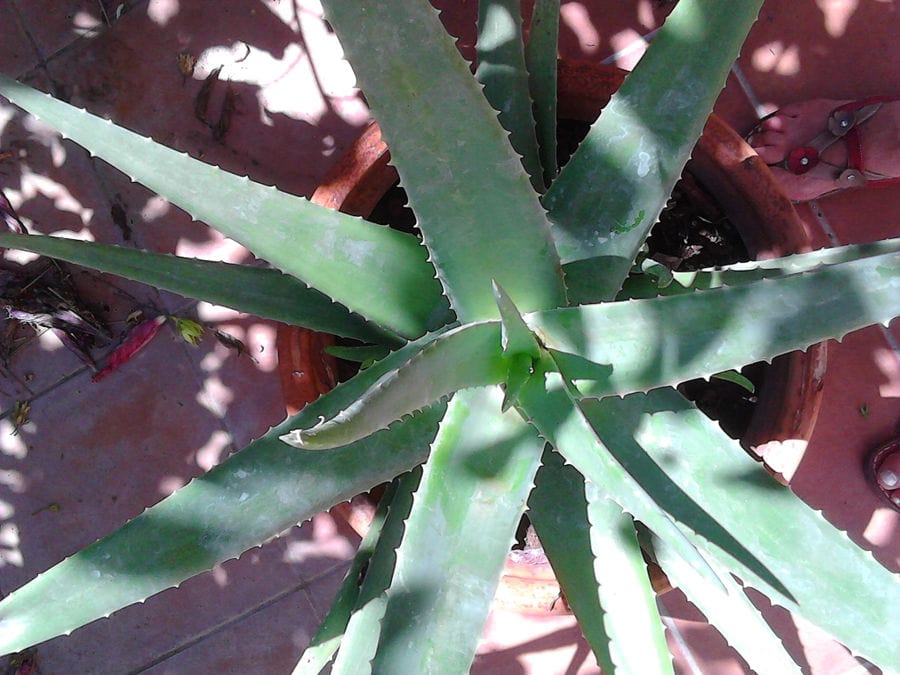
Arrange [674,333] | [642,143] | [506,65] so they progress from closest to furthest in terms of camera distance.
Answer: [674,333] < [642,143] < [506,65]

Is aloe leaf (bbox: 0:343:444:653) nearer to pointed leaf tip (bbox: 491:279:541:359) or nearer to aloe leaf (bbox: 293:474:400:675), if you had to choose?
pointed leaf tip (bbox: 491:279:541:359)

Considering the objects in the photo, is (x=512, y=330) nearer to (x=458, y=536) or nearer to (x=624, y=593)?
(x=458, y=536)

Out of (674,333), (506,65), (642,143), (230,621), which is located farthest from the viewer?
(230,621)

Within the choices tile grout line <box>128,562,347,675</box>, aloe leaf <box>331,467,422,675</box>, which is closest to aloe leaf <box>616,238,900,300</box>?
aloe leaf <box>331,467,422,675</box>

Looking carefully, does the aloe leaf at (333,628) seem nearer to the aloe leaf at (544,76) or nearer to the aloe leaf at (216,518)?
the aloe leaf at (216,518)

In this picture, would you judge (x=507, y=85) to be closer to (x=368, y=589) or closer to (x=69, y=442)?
(x=368, y=589)

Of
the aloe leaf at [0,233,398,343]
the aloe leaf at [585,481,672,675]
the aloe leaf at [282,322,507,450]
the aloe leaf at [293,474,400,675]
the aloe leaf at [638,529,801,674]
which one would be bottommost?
the aloe leaf at [293,474,400,675]

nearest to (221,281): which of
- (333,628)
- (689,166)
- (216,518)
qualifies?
(216,518)

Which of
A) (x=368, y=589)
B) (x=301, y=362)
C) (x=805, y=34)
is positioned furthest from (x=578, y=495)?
(x=805, y=34)
